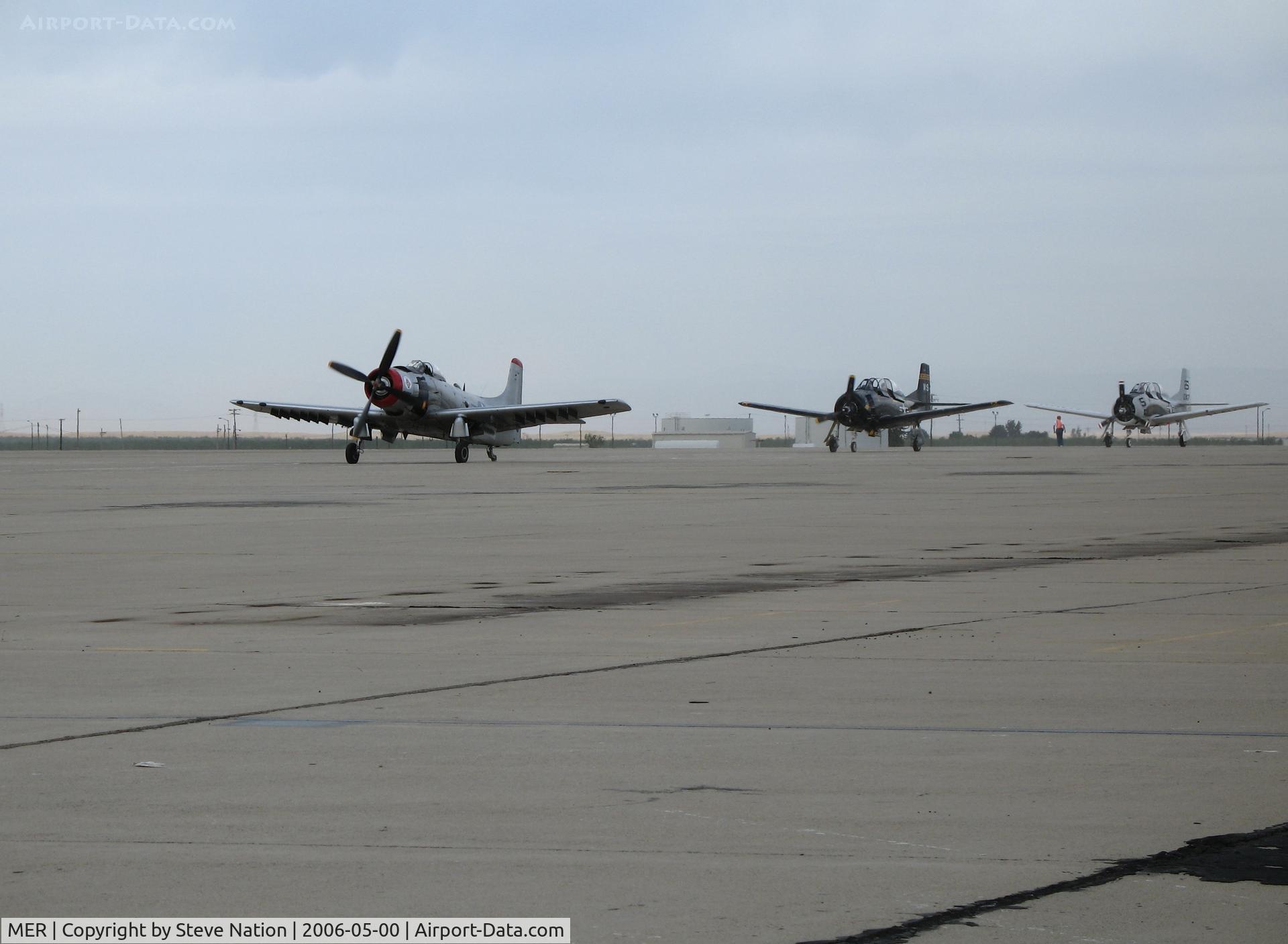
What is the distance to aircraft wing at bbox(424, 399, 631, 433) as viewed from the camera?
58750mm

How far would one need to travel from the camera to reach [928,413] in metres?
86.3

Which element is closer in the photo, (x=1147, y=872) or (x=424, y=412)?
(x=1147, y=872)

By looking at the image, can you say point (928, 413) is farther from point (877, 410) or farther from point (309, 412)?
point (309, 412)

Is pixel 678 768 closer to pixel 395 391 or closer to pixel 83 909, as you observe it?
pixel 83 909

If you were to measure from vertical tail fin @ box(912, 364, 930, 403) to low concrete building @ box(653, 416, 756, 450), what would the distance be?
101ft

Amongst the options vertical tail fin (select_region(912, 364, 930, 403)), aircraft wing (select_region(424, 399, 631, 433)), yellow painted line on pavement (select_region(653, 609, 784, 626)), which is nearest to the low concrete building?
vertical tail fin (select_region(912, 364, 930, 403))

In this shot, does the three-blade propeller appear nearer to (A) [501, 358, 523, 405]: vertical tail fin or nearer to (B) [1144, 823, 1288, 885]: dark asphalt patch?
(A) [501, 358, 523, 405]: vertical tail fin

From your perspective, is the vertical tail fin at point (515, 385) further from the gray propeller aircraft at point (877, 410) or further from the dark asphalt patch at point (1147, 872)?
the dark asphalt patch at point (1147, 872)

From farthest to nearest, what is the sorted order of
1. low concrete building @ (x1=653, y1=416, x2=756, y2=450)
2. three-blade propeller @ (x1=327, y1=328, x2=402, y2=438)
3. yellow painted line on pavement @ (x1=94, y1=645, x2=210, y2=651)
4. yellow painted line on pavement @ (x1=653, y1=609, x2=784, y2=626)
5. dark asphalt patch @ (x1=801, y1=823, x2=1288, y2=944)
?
low concrete building @ (x1=653, y1=416, x2=756, y2=450) → three-blade propeller @ (x1=327, y1=328, x2=402, y2=438) → yellow painted line on pavement @ (x1=653, y1=609, x2=784, y2=626) → yellow painted line on pavement @ (x1=94, y1=645, x2=210, y2=651) → dark asphalt patch @ (x1=801, y1=823, x2=1288, y2=944)

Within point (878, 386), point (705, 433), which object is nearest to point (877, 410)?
point (878, 386)

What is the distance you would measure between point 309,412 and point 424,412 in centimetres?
673

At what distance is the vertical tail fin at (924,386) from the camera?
101 metres

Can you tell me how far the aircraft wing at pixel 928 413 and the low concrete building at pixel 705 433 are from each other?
44.0 meters

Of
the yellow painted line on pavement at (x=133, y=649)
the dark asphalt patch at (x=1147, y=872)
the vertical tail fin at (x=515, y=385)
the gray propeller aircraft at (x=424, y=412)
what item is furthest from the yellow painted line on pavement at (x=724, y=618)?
the vertical tail fin at (x=515, y=385)
